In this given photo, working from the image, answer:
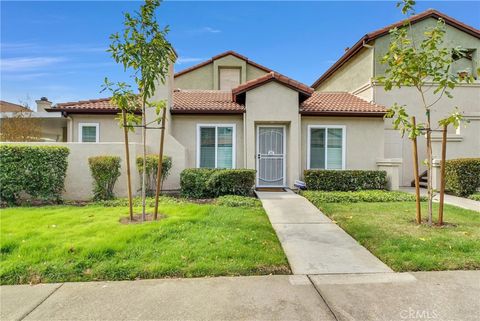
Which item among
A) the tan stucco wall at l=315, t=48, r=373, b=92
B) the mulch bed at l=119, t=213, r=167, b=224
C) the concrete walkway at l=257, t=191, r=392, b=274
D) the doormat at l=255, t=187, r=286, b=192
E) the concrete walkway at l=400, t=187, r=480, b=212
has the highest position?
the tan stucco wall at l=315, t=48, r=373, b=92

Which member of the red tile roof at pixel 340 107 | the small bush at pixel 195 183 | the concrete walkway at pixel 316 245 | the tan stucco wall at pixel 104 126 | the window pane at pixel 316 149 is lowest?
the concrete walkway at pixel 316 245

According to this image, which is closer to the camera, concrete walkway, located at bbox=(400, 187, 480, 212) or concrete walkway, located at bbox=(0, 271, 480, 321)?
concrete walkway, located at bbox=(0, 271, 480, 321)

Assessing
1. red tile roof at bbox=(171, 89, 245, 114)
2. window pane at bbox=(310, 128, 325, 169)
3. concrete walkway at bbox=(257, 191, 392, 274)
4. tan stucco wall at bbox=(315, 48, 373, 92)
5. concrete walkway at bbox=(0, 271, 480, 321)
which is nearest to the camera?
concrete walkway at bbox=(0, 271, 480, 321)

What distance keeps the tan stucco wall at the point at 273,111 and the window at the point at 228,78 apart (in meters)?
10.9

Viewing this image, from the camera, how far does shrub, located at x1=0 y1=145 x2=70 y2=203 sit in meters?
8.05

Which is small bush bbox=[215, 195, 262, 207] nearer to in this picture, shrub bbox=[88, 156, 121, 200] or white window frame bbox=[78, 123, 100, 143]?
shrub bbox=[88, 156, 121, 200]

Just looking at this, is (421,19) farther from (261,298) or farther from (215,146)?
(261,298)

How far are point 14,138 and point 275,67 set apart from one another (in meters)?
18.7

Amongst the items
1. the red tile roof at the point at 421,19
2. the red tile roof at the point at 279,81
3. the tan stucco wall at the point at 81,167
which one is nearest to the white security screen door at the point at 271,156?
the red tile roof at the point at 279,81

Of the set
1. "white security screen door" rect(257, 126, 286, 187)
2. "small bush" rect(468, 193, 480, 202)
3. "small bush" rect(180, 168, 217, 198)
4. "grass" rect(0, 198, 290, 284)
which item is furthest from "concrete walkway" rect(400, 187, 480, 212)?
"small bush" rect(180, 168, 217, 198)

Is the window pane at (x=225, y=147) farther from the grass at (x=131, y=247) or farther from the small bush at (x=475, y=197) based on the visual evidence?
the small bush at (x=475, y=197)

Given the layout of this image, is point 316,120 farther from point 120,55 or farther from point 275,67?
point 275,67

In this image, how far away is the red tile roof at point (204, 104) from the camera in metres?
11.9

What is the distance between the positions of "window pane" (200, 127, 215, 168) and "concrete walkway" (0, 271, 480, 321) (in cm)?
860
